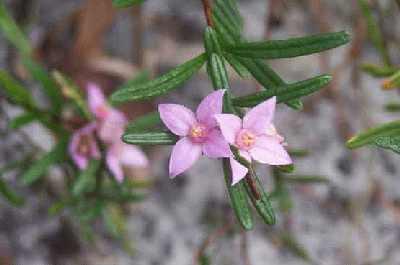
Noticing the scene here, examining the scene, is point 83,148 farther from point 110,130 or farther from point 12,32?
point 12,32

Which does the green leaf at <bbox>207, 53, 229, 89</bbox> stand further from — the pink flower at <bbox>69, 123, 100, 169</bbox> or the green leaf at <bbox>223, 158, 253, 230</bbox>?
the pink flower at <bbox>69, 123, 100, 169</bbox>

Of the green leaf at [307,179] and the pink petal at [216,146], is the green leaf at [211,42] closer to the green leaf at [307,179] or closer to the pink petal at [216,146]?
the pink petal at [216,146]

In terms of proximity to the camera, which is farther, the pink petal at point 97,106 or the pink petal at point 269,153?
the pink petal at point 97,106

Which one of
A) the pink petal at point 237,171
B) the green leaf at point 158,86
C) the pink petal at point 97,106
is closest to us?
the pink petal at point 237,171

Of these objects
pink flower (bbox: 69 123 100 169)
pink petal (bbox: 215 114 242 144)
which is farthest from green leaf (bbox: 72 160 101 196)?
pink petal (bbox: 215 114 242 144)

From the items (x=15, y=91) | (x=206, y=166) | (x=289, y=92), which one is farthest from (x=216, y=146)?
(x=206, y=166)

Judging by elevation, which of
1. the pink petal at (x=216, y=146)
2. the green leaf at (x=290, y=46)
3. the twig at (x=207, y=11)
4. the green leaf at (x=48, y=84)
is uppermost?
the twig at (x=207, y=11)

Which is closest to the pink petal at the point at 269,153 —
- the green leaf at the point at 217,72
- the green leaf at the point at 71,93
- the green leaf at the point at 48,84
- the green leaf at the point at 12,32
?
the green leaf at the point at 217,72

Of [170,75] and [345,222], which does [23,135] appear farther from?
[345,222]
